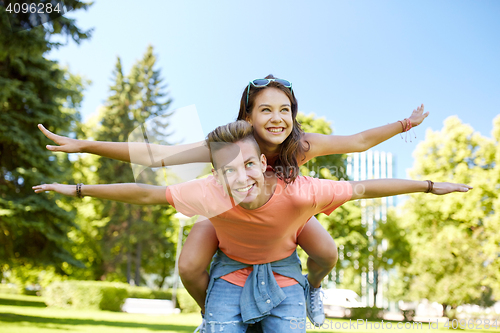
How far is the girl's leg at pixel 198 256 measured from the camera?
3498 millimetres

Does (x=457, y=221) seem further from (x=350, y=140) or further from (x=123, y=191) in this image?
(x=123, y=191)

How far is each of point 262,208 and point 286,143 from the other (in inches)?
25.7

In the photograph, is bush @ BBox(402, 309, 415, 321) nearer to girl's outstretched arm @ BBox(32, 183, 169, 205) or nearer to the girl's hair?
the girl's hair

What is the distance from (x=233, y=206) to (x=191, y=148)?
1.99ft

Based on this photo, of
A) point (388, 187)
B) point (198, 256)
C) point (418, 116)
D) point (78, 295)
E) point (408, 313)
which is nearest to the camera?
point (388, 187)

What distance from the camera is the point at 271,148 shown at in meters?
3.30

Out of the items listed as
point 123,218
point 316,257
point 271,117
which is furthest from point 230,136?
point 123,218

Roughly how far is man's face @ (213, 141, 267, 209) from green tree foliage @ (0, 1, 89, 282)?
45.8 feet

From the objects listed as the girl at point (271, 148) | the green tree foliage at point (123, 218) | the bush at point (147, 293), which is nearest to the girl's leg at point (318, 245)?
the girl at point (271, 148)

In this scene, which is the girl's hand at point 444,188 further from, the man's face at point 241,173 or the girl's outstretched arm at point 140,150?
the girl's outstretched arm at point 140,150

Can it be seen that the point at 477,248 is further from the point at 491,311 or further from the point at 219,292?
the point at 219,292

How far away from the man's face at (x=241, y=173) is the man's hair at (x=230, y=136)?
27 millimetres

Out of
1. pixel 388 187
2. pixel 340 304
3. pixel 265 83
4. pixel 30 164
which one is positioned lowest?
pixel 340 304

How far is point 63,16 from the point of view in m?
9.09
